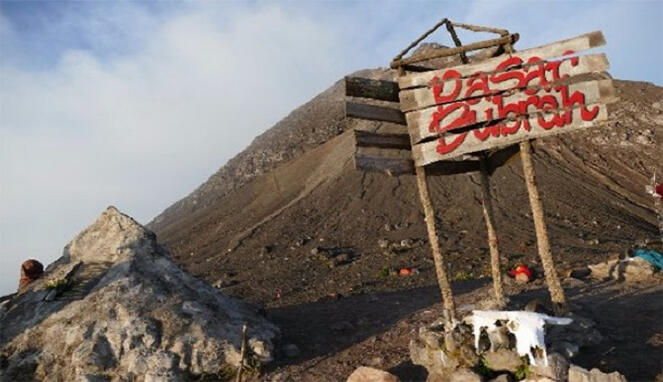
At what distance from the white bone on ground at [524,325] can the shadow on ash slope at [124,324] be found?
4.59 metres

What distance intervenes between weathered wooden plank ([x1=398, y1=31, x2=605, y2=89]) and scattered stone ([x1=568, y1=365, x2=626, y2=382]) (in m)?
5.88

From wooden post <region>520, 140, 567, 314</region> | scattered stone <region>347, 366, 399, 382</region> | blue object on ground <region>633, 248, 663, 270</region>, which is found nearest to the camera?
scattered stone <region>347, 366, 399, 382</region>

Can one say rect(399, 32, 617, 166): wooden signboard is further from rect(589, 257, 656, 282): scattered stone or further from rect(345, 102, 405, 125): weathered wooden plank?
rect(589, 257, 656, 282): scattered stone

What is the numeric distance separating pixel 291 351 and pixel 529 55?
7.70 metres

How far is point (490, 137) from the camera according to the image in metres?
10.8

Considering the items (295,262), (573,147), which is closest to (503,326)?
(295,262)

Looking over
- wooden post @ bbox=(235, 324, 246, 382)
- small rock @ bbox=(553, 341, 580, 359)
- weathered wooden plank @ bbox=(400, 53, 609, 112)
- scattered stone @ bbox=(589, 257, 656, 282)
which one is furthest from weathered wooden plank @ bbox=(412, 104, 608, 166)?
scattered stone @ bbox=(589, 257, 656, 282)

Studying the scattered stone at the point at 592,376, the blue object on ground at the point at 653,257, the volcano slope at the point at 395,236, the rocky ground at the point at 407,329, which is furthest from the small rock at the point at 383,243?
the scattered stone at the point at 592,376

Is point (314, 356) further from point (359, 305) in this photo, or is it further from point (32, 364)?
point (32, 364)

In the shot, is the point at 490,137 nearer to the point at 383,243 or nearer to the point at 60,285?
the point at 60,285

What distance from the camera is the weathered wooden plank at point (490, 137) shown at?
10375 millimetres

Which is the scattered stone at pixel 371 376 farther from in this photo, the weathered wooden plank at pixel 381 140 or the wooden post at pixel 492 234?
the weathered wooden plank at pixel 381 140

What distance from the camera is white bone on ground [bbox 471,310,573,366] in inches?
314

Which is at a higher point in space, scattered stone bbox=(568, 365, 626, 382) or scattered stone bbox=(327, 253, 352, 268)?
scattered stone bbox=(327, 253, 352, 268)
